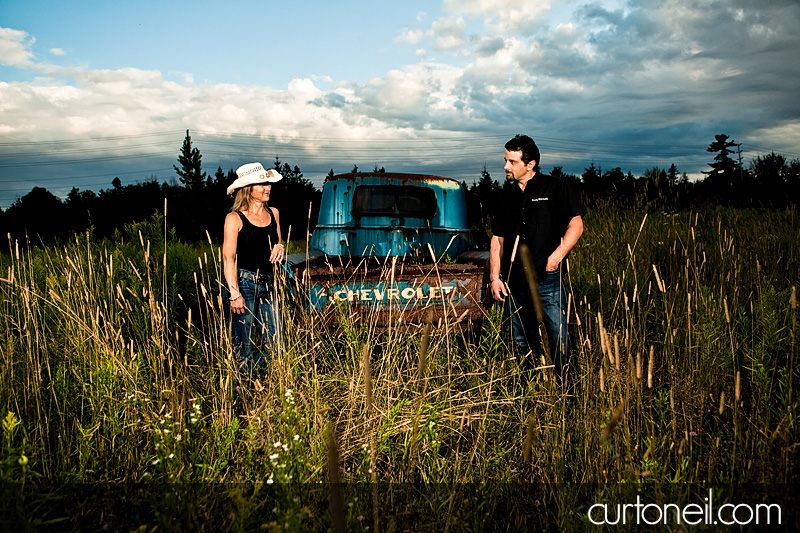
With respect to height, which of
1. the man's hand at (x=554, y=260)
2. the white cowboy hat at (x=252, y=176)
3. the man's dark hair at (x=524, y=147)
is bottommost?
the man's hand at (x=554, y=260)

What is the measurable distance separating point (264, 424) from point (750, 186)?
13.5m

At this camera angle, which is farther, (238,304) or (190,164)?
(190,164)

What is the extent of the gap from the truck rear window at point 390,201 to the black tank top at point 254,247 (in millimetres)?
2594

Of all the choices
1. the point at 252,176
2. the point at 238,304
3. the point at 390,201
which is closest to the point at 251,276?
the point at 238,304

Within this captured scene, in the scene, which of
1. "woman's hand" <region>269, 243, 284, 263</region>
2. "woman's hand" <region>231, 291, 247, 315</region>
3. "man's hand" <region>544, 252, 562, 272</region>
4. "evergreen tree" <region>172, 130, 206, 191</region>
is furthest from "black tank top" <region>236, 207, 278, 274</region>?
"evergreen tree" <region>172, 130, 206, 191</region>

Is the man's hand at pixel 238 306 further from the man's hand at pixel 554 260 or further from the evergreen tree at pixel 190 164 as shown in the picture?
the evergreen tree at pixel 190 164

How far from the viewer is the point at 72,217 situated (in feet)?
132

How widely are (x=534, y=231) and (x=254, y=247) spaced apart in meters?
1.95

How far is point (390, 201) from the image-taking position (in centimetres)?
627

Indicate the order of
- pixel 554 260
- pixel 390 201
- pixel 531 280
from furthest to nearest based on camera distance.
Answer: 1. pixel 390 201
2. pixel 554 260
3. pixel 531 280

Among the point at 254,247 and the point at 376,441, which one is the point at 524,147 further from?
the point at 376,441

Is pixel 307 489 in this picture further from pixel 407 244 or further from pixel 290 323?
pixel 407 244

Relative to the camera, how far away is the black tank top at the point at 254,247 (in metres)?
3.56

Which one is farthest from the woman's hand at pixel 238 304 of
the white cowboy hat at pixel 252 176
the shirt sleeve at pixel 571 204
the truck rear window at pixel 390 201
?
the truck rear window at pixel 390 201
